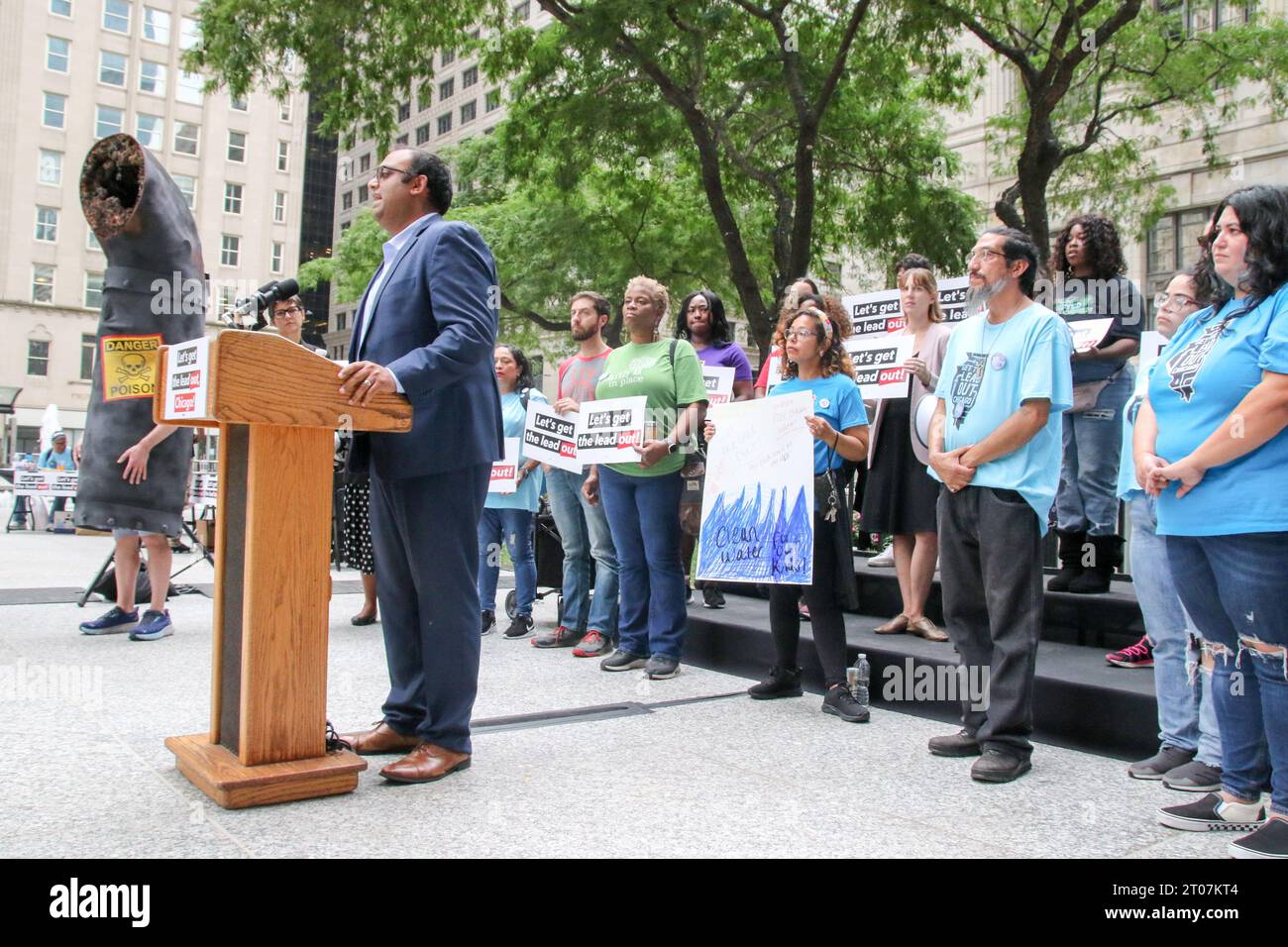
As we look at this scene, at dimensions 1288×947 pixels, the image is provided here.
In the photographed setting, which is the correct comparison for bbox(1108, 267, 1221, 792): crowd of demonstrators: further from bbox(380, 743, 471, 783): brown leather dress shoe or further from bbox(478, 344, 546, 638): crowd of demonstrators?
bbox(478, 344, 546, 638): crowd of demonstrators

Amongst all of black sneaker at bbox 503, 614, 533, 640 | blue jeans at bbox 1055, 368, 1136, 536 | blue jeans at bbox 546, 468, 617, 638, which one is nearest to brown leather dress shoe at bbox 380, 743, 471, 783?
blue jeans at bbox 546, 468, 617, 638

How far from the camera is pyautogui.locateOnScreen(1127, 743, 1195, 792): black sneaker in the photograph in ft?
11.8

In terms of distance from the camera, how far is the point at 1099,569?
517cm

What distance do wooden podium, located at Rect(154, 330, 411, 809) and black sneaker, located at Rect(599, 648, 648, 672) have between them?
2463 mm

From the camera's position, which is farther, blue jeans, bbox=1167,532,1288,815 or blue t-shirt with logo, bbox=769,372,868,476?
blue t-shirt with logo, bbox=769,372,868,476

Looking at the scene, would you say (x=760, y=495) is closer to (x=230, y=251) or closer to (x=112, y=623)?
(x=112, y=623)

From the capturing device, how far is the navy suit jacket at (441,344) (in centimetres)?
339

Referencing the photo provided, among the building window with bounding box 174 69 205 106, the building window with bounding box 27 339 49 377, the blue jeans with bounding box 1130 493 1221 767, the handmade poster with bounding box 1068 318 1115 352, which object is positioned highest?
the building window with bounding box 174 69 205 106

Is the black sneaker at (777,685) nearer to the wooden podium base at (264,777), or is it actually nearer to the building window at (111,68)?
the wooden podium base at (264,777)

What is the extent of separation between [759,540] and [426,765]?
2124 mm

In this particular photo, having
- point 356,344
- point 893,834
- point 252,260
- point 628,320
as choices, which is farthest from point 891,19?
point 252,260

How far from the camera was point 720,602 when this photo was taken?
674 centimetres

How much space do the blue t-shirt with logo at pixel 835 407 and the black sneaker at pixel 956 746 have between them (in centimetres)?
140

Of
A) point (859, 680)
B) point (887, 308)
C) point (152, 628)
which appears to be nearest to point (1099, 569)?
point (859, 680)
